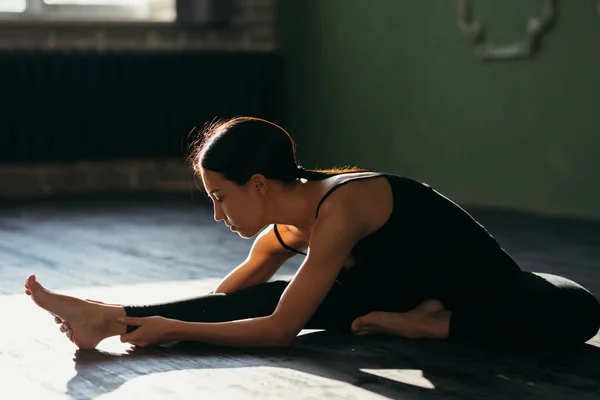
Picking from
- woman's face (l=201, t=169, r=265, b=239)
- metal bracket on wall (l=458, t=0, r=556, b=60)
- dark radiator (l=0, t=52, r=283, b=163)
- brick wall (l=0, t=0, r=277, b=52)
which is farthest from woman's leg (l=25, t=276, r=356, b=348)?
brick wall (l=0, t=0, r=277, b=52)

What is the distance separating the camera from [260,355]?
7.00 ft

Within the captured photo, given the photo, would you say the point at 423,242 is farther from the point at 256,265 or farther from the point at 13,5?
the point at 13,5

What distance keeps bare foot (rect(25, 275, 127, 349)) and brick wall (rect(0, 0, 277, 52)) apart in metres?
4.14

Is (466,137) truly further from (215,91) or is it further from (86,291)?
(86,291)

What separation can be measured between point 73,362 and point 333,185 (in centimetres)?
63

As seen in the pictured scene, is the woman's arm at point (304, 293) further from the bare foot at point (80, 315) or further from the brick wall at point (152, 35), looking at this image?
the brick wall at point (152, 35)

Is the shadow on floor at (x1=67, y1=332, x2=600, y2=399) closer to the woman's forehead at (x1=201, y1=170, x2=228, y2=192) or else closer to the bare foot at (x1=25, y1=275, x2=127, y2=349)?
the bare foot at (x1=25, y1=275, x2=127, y2=349)

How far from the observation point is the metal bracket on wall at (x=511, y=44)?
4.80 meters

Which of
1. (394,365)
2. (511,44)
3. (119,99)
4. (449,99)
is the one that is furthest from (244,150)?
(119,99)

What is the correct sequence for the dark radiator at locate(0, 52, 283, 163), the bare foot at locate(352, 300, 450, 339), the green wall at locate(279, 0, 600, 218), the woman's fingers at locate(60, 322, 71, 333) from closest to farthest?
the woman's fingers at locate(60, 322, 71, 333) < the bare foot at locate(352, 300, 450, 339) < the green wall at locate(279, 0, 600, 218) < the dark radiator at locate(0, 52, 283, 163)

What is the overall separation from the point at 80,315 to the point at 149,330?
146 millimetres

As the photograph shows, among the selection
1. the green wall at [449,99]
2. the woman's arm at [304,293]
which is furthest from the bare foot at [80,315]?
the green wall at [449,99]

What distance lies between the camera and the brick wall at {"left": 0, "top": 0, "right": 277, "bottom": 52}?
19.8ft

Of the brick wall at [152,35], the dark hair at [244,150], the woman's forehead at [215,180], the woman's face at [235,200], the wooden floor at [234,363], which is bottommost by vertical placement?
the wooden floor at [234,363]
